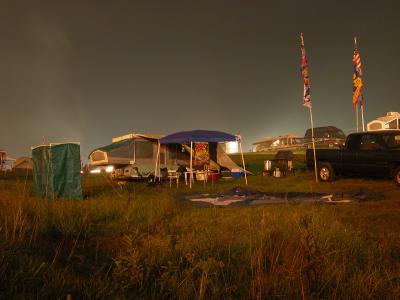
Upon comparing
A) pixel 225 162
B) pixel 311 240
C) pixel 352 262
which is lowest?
pixel 352 262

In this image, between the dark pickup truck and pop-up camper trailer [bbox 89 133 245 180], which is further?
pop-up camper trailer [bbox 89 133 245 180]

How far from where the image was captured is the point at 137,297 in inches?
111

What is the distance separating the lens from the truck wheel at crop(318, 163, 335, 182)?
13.3 meters

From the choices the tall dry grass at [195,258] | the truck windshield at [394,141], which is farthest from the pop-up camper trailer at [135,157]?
the tall dry grass at [195,258]

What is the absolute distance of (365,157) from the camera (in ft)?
39.5

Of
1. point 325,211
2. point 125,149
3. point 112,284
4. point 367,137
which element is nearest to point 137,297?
point 112,284

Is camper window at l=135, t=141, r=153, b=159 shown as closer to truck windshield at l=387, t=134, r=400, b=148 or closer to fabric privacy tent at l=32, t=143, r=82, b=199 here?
fabric privacy tent at l=32, t=143, r=82, b=199

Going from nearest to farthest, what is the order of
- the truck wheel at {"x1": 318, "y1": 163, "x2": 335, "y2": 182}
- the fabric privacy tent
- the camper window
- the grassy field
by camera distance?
the grassy field → the fabric privacy tent → the truck wheel at {"x1": 318, "y1": 163, "x2": 335, "y2": 182} → the camper window

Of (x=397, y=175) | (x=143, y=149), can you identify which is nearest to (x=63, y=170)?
(x=143, y=149)

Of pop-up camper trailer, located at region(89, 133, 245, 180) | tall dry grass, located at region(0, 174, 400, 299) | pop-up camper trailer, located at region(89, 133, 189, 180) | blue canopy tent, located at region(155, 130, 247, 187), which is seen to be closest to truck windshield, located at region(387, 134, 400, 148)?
blue canopy tent, located at region(155, 130, 247, 187)

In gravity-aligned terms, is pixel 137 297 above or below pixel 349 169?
below

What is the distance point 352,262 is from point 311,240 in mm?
799

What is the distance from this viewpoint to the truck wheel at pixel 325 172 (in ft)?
43.5

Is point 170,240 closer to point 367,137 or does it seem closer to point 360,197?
point 360,197
